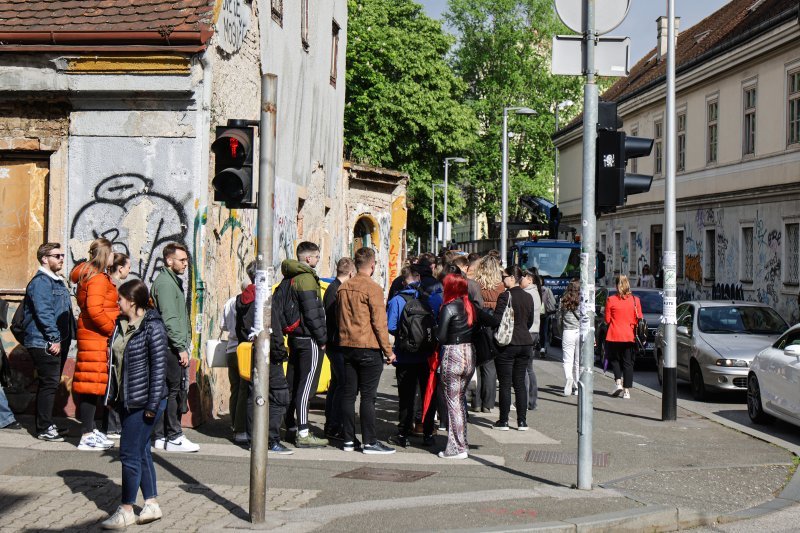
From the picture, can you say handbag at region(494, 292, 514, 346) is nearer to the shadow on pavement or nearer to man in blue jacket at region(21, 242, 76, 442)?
the shadow on pavement

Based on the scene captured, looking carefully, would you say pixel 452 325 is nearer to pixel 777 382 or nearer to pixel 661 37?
pixel 777 382

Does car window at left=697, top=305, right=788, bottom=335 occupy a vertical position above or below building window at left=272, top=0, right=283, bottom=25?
below

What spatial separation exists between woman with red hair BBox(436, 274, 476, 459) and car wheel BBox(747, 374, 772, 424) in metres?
4.86

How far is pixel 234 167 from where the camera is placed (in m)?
7.21

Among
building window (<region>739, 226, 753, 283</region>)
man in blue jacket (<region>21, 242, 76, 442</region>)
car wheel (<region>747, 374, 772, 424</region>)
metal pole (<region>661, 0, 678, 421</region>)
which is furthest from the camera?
building window (<region>739, 226, 753, 283</region>)

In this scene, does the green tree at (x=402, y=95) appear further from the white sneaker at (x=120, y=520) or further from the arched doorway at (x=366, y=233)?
the white sneaker at (x=120, y=520)

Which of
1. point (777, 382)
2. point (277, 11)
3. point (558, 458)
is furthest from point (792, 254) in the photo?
point (558, 458)

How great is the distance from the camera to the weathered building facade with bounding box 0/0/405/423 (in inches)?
447

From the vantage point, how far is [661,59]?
45.0 m

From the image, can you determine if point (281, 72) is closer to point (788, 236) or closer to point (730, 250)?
point (788, 236)

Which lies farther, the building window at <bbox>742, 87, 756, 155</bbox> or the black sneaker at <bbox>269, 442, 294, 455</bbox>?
the building window at <bbox>742, 87, 756, 155</bbox>

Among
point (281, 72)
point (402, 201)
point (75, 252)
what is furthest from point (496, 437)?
point (402, 201)

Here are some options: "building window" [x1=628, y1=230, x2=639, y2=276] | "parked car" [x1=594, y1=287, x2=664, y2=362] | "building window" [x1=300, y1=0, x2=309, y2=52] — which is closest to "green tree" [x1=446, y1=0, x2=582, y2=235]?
"building window" [x1=628, y1=230, x2=639, y2=276]

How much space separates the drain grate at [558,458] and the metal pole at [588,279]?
158 cm
